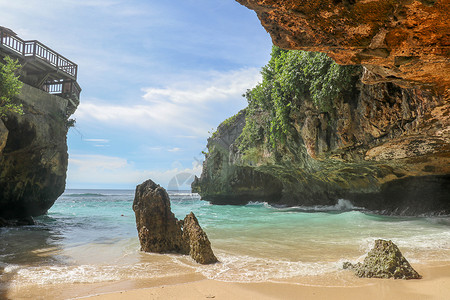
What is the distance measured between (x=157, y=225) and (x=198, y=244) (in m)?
1.61

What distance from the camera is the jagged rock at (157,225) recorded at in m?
6.64

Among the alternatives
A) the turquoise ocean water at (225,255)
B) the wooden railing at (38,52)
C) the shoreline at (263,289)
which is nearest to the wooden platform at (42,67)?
the wooden railing at (38,52)

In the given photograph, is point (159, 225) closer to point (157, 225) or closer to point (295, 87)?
point (157, 225)

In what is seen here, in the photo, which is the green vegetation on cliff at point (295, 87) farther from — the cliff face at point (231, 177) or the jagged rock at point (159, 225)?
the cliff face at point (231, 177)

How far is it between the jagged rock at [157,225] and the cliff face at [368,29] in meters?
4.67

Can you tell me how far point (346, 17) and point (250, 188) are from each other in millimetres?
25214

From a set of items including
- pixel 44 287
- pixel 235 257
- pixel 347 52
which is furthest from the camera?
pixel 235 257

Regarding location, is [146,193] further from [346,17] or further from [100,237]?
[346,17]

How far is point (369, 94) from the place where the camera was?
335 inches

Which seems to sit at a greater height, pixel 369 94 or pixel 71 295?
pixel 369 94

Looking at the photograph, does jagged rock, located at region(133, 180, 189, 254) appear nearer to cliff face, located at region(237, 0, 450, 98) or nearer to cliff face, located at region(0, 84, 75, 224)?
cliff face, located at region(237, 0, 450, 98)

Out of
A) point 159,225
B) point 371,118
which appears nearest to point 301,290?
point 159,225

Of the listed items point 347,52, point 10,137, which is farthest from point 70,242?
point 347,52

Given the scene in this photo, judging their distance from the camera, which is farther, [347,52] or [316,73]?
[316,73]
